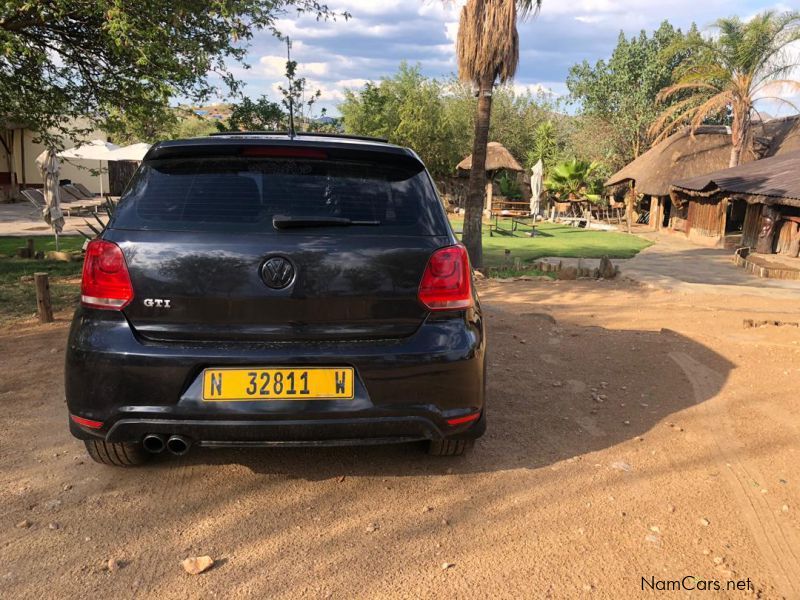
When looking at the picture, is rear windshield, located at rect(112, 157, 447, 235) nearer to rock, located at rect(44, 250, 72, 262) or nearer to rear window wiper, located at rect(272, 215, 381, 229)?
rear window wiper, located at rect(272, 215, 381, 229)

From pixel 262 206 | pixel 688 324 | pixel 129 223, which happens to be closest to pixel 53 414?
pixel 129 223

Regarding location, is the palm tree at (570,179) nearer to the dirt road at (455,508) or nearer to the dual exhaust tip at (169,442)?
the dirt road at (455,508)

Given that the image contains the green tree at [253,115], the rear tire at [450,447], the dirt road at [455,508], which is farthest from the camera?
the green tree at [253,115]

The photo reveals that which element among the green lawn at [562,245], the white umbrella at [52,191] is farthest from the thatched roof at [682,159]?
the white umbrella at [52,191]

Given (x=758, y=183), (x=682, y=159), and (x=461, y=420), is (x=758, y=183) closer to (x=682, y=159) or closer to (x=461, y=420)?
(x=682, y=159)

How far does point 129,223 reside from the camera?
2.77 metres

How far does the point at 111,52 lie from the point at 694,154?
1050 inches

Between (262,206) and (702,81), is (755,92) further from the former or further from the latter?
(262,206)

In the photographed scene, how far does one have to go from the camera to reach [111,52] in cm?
848

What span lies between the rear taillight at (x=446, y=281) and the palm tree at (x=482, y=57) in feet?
35.6

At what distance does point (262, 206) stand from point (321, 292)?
50 centimetres

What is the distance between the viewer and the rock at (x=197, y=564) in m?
2.38

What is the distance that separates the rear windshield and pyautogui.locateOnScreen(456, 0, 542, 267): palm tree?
10.8 m

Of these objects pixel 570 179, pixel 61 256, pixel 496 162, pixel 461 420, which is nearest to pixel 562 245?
pixel 61 256
